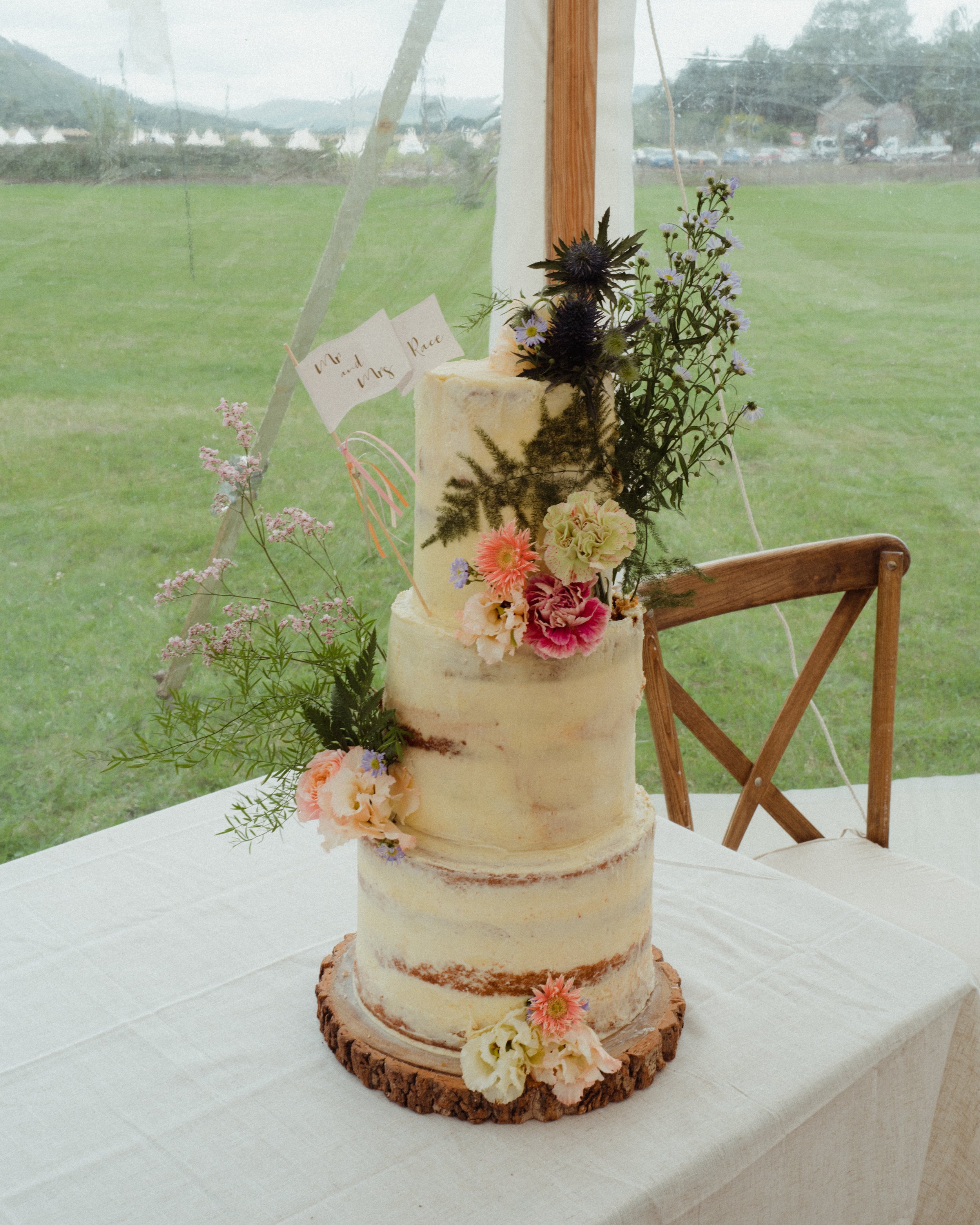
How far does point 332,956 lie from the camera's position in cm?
112

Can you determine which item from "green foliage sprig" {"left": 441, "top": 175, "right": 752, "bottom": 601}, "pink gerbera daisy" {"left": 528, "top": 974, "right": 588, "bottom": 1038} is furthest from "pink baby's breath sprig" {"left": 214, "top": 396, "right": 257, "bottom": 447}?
"pink gerbera daisy" {"left": 528, "top": 974, "right": 588, "bottom": 1038}

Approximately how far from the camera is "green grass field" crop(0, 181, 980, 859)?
284cm

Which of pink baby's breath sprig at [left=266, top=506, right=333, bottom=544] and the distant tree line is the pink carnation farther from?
the distant tree line

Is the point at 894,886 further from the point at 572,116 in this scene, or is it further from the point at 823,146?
the point at 823,146

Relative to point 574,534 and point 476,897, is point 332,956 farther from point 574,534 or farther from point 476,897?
point 574,534

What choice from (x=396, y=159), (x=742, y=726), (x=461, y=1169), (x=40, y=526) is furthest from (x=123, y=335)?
(x=461, y=1169)

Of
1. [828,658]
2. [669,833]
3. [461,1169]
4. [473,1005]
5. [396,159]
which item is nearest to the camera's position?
[461,1169]

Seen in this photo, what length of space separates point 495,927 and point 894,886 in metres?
0.86

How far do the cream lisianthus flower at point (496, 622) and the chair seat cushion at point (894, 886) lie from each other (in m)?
0.77

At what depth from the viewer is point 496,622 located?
87 cm

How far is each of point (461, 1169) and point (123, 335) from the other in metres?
2.77

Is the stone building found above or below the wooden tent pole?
above

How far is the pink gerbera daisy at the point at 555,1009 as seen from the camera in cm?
92

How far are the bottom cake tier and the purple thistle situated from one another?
78 mm
